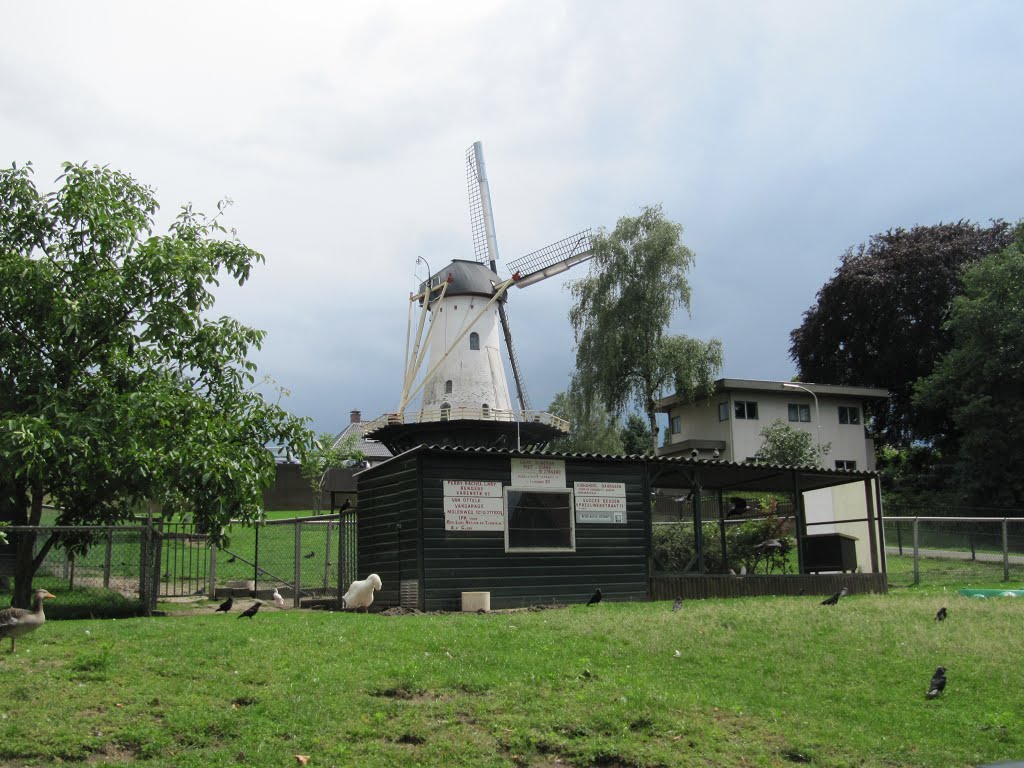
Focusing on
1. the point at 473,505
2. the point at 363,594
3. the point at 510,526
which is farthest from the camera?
the point at 510,526

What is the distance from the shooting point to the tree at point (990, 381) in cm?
4072

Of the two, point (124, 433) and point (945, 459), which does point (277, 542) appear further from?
point (945, 459)

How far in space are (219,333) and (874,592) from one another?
14.0m

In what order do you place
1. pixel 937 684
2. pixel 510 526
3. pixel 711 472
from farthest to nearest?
pixel 711 472
pixel 510 526
pixel 937 684

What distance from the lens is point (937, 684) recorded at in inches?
374

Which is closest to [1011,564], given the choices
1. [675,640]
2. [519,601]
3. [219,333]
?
[519,601]

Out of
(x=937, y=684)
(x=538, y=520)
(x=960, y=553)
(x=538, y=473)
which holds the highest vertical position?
(x=538, y=473)

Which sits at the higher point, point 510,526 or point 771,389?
point 771,389

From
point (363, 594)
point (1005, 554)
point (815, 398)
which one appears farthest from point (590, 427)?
A: point (363, 594)

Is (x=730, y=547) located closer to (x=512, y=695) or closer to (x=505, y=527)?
(x=505, y=527)

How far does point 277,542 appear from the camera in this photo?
34.5 meters

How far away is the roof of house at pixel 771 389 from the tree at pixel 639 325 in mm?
1759

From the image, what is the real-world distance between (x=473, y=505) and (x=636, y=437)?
5666cm

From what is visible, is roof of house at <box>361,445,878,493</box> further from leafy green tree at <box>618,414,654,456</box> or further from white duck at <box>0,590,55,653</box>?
leafy green tree at <box>618,414,654,456</box>
